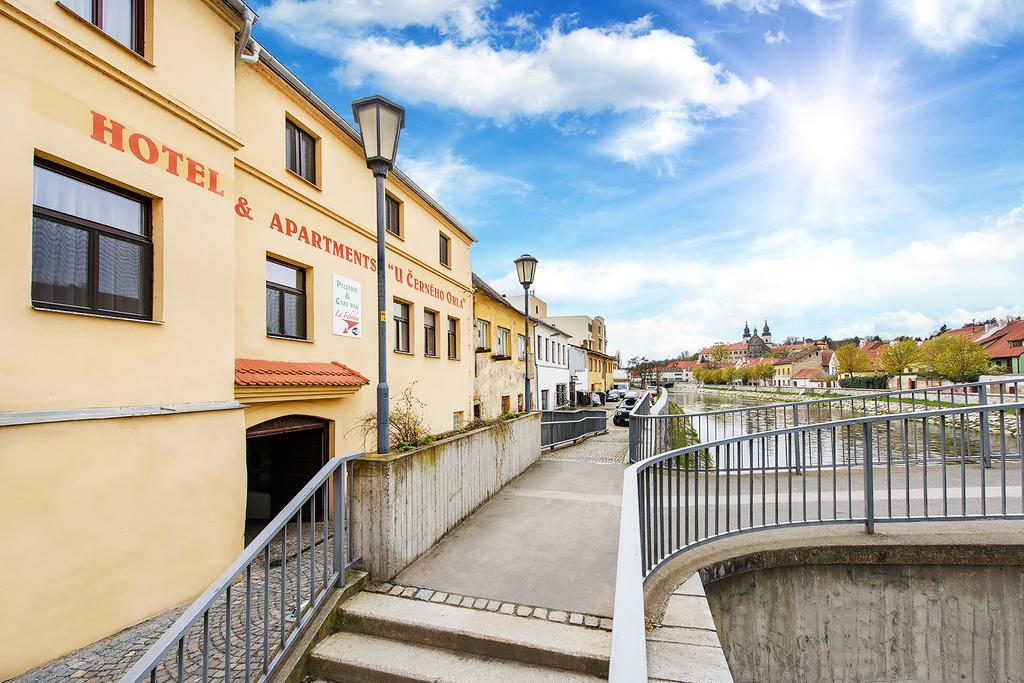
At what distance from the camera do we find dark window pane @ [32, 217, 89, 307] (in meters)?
4.33

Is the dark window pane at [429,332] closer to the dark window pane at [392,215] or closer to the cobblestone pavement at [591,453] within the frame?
the dark window pane at [392,215]

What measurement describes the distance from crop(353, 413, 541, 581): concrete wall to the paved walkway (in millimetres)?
198

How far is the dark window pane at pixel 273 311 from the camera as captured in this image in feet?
24.9

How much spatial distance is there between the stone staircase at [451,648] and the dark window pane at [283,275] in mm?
5543

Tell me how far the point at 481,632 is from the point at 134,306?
190 inches

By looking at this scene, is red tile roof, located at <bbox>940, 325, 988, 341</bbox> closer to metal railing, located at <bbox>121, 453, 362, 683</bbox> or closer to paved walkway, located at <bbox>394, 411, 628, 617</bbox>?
paved walkway, located at <bbox>394, 411, 628, 617</bbox>

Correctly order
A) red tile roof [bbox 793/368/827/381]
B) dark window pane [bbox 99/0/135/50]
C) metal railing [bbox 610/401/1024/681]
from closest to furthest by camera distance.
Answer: metal railing [bbox 610/401/1024/681], dark window pane [bbox 99/0/135/50], red tile roof [bbox 793/368/827/381]

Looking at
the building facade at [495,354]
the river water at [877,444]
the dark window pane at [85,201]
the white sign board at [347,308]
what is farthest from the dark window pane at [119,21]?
the building facade at [495,354]

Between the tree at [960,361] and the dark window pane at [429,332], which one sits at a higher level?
the dark window pane at [429,332]

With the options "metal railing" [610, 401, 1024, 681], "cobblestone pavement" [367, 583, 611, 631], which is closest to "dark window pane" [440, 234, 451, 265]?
"metal railing" [610, 401, 1024, 681]

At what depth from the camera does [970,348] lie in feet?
131

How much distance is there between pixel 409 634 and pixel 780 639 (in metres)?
3.23

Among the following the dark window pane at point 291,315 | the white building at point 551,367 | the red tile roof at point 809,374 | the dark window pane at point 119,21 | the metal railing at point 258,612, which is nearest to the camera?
the metal railing at point 258,612

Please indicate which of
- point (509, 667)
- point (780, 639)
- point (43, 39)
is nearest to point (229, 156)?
point (43, 39)
